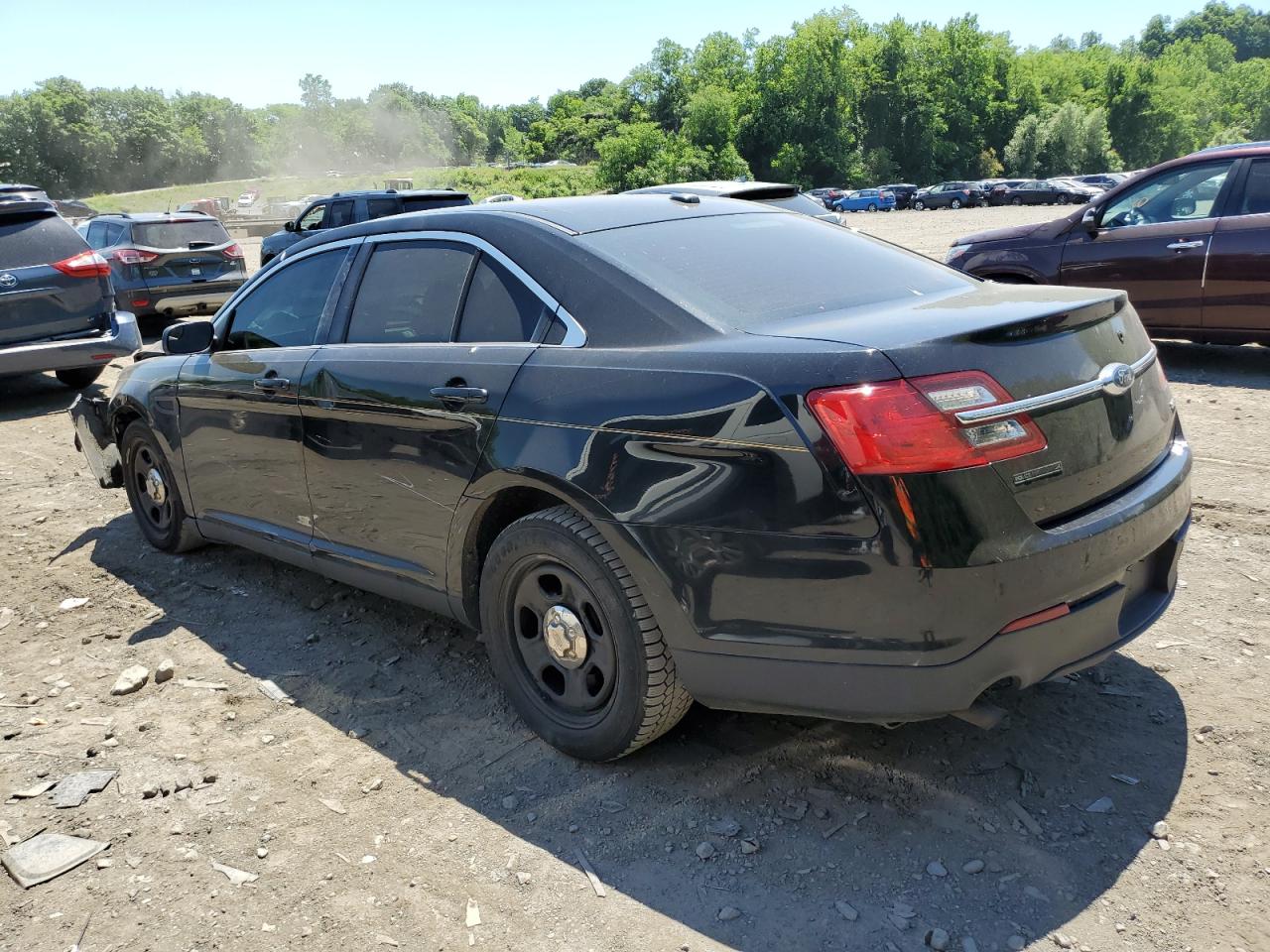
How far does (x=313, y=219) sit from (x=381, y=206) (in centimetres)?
253

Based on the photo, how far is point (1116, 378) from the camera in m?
2.79

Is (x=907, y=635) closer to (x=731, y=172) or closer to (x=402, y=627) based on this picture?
(x=402, y=627)

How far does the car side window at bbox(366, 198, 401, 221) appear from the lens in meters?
14.8

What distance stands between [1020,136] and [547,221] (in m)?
100

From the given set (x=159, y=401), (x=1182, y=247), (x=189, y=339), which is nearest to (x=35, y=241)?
(x=159, y=401)

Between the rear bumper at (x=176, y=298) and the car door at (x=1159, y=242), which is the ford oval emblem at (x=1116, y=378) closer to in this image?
the car door at (x=1159, y=242)

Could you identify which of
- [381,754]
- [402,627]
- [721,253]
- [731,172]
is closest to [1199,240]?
[721,253]

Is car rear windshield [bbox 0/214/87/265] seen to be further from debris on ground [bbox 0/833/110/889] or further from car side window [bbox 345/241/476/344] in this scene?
debris on ground [bbox 0/833/110/889]

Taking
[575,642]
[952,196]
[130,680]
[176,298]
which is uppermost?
[575,642]

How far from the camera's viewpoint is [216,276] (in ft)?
46.0

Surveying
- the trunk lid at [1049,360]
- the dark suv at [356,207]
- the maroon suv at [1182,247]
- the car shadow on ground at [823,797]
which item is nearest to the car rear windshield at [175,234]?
the dark suv at [356,207]

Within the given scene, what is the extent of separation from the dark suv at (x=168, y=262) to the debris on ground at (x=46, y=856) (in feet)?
38.8

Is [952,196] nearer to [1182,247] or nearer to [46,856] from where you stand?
[1182,247]

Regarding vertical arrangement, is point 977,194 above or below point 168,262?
→ below
